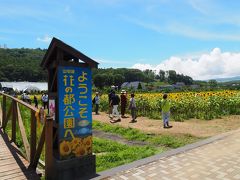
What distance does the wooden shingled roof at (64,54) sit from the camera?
18.3 feet

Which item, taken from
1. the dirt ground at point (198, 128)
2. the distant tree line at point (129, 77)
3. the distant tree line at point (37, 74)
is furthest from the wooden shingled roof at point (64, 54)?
the distant tree line at point (129, 77)

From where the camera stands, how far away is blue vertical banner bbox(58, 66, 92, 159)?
557cm

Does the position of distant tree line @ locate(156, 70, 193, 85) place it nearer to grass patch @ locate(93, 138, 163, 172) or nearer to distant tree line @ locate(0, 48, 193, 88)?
distant tree line @ locate(0, 48, 193, 88)

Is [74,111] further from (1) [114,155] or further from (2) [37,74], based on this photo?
(2) [37,74]

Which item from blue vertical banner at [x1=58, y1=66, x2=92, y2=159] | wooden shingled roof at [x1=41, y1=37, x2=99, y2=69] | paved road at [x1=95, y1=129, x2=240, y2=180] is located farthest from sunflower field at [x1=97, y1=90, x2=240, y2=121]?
wooden shingled roof at [x1=41, y1=37, x2=99, y2=69]

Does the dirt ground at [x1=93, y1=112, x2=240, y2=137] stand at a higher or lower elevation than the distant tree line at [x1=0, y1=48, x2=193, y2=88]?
lower

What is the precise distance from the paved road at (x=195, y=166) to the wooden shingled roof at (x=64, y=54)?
7.20ft

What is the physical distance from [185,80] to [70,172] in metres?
141

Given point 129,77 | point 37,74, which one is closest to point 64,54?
point 37,74

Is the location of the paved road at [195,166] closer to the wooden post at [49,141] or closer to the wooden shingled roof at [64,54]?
the wooden post at [49,141]

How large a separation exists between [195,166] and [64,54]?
346 centimetres

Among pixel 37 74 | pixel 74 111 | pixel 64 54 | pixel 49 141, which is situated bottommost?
pixel 49 141

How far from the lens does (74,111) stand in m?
5.71

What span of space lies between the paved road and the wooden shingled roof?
86.4 inches
